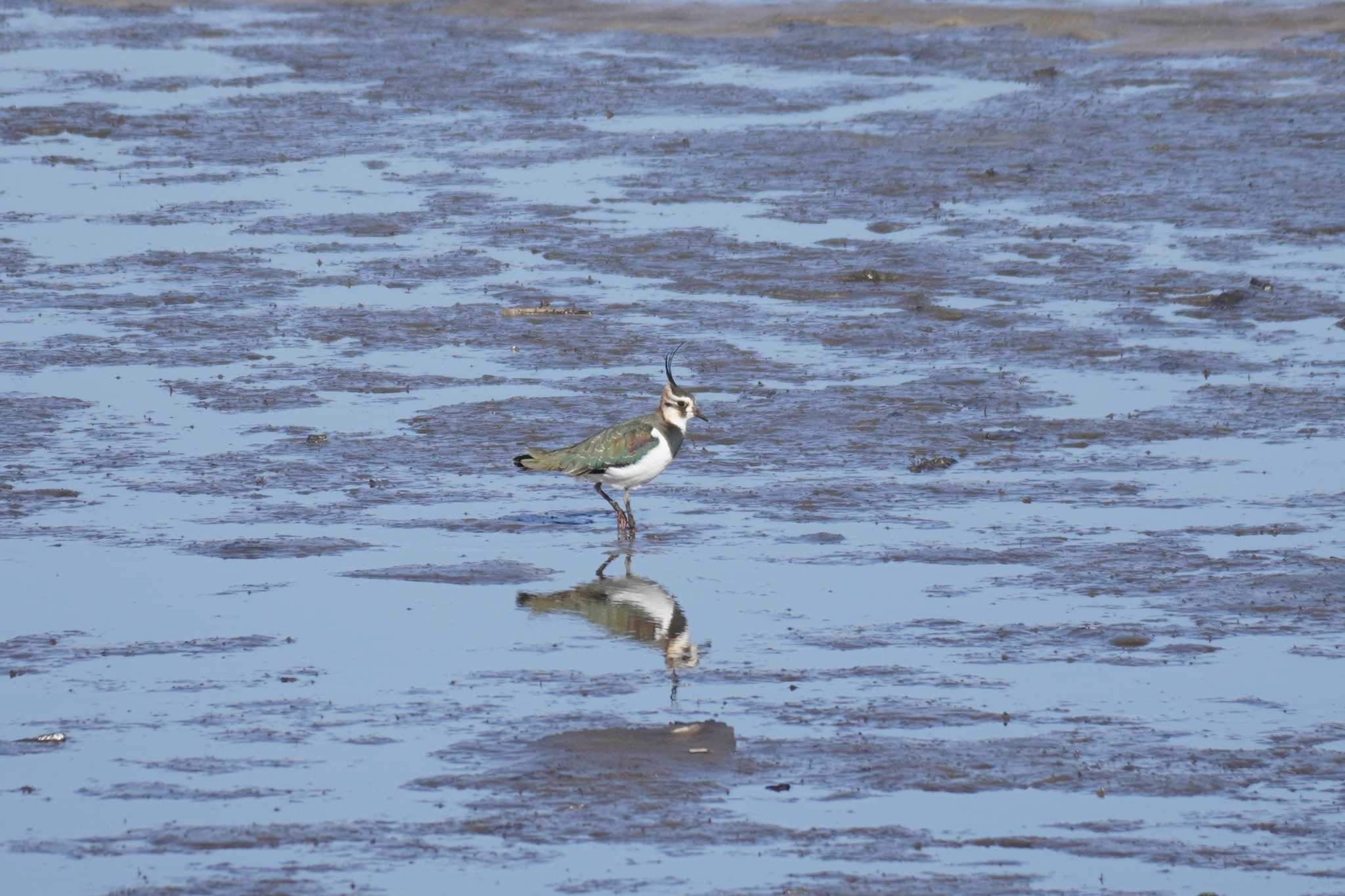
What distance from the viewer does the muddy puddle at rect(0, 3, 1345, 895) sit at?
29.7ft

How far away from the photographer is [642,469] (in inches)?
529

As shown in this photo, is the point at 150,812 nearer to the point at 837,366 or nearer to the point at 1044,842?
the point at 1044,842

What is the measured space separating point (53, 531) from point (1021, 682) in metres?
5.80

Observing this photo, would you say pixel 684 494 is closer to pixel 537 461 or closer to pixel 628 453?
pixel 628 453

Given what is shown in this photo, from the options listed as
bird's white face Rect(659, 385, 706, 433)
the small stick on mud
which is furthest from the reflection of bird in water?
the small stick on mud

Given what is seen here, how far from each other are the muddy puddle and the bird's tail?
36cm

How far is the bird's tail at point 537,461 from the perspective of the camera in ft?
44.9

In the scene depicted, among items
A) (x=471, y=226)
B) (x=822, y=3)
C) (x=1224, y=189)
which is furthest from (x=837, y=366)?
(x=822, y=3)

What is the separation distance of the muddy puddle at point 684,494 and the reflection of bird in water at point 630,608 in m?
0.04

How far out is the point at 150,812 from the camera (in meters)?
9.07

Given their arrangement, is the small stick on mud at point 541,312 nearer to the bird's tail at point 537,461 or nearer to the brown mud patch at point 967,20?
the bird's tail at point 537,461

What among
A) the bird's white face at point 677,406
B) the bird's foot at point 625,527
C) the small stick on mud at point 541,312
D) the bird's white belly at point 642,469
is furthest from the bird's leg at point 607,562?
the small stick on mud at point 541,312

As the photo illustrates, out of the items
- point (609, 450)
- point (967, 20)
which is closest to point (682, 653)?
point (609, 450)

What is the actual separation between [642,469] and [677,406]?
503 millimetres
